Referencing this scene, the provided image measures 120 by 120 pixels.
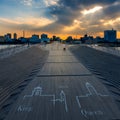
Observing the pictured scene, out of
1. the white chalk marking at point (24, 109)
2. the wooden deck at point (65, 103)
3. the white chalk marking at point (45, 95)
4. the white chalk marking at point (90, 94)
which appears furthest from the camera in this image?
the white chalk marking at point (45, 95)

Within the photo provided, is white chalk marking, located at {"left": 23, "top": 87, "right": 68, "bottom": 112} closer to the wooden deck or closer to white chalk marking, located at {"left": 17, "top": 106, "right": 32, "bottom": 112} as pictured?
the wooden deck

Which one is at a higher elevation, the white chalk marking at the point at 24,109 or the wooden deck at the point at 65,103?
the wooden deck at the point at 65,103

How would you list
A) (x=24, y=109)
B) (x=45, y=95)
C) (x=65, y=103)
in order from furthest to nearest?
(x=45, y=95), (x=65, y=103), (x=24, y=109)

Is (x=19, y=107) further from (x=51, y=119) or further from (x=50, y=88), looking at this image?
(x=50, y=88)

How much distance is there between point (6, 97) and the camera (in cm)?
1314

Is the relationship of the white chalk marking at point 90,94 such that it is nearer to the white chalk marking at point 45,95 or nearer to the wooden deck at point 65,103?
the wooden deck at point 65,103

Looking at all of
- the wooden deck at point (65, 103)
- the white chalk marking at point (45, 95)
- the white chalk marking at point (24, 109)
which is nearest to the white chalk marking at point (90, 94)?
the wooden deck at point (65, 103)

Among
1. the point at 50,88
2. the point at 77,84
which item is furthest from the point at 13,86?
the point at 77,84

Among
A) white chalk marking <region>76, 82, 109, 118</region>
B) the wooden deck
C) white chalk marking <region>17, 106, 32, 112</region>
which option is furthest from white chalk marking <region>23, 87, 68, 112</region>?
white chalk marking <region>17, 106, 32, 112</region>

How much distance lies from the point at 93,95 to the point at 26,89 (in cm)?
441

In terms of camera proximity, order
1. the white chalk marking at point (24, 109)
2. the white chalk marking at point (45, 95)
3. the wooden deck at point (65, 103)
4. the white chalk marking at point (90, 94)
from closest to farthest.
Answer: the wooden deck at point (65, 103)
the white chalk marking at point (90, 94)
the white chalk marking at point (24, 109)
the white chalk marking at point (45, 95)

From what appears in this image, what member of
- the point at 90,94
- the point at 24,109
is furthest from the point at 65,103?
the point at 90,94

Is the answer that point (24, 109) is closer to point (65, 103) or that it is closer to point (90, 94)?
point (65, 103)

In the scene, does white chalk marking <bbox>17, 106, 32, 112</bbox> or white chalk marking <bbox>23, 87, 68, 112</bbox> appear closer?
white chalk marking <bbox>17, 106, 32, 112</bbox>
